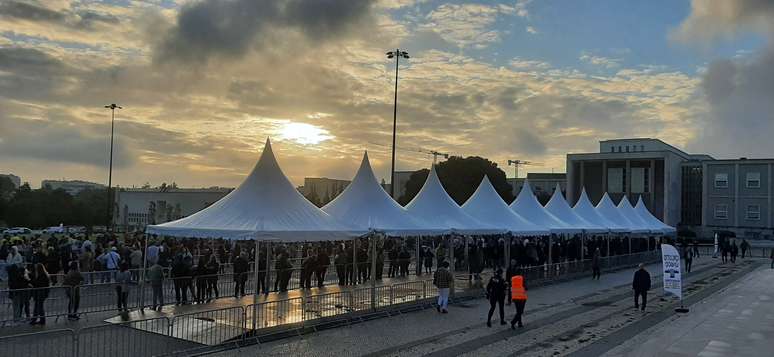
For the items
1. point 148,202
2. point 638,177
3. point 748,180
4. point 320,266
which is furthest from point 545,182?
point 320,266

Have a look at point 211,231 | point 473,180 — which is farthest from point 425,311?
point 473,180

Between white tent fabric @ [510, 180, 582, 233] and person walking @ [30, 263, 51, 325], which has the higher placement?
white tent fabric @ [510, 180, 582, 233]

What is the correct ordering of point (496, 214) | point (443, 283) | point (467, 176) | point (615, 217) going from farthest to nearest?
point (467, 176), point (615, 217), point (496, 214), point (443, 283)

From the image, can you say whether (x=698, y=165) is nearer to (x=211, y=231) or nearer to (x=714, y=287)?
(x=714, y=287)

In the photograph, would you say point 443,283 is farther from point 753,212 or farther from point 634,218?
point 753,212

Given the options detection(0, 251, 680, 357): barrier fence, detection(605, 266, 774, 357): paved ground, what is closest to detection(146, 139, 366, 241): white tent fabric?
detection(0, 251, 680, 357): barrier fence

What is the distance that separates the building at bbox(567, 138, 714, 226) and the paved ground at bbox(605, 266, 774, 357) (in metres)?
61.6

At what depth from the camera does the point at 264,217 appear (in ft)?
47.1

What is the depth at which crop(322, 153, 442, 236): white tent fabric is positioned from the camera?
17.6m

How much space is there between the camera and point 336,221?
16219mm

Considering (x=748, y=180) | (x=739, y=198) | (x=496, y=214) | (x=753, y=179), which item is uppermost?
(x=753, y=179)

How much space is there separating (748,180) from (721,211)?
5.02 metres

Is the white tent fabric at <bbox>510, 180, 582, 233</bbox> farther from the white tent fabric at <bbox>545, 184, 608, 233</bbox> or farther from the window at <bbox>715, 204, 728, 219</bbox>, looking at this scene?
the window at <bbox>715, 204, 728, 219</bbox>

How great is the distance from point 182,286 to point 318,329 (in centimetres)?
473
